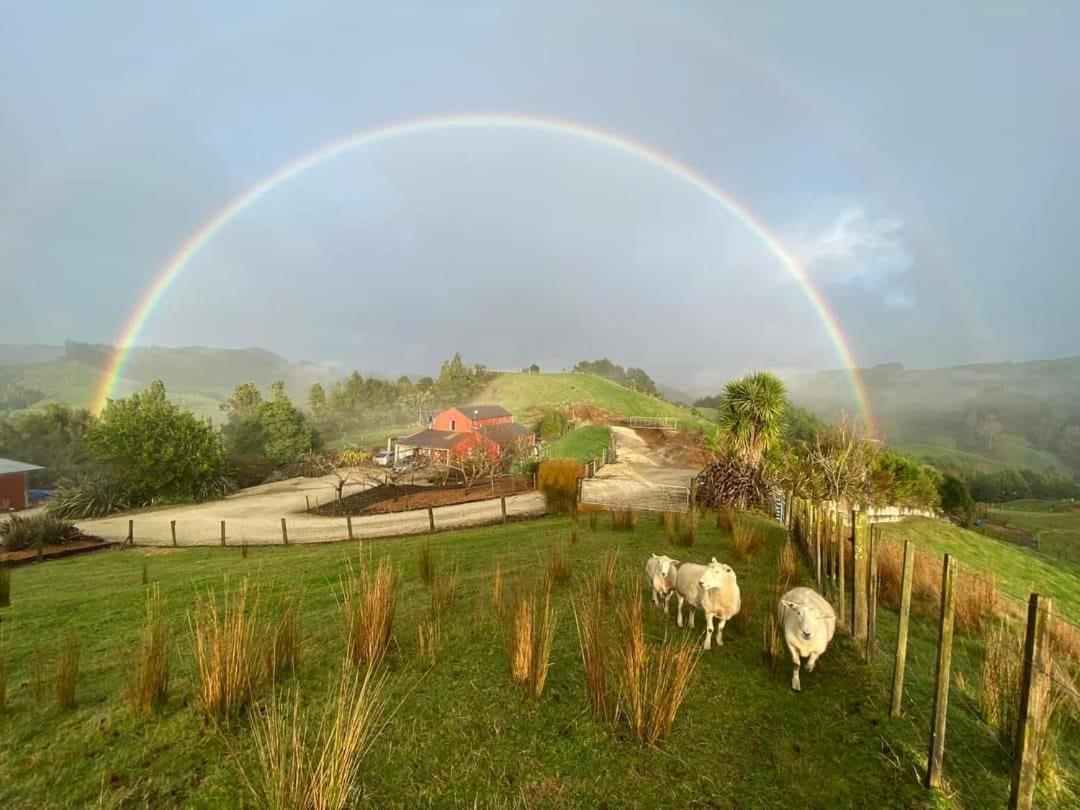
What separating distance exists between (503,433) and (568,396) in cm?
3339

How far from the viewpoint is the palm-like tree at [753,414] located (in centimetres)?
2114

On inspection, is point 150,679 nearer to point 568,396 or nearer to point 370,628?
point 370,628

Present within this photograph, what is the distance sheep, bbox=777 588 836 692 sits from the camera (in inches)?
167

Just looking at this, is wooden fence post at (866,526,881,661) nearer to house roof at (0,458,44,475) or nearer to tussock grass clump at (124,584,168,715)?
tussock grass clump at (124,584,168,715)

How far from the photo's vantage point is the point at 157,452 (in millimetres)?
30484

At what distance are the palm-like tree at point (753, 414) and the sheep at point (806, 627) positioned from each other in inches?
676

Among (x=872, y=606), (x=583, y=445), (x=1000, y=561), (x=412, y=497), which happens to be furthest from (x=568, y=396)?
(x=872, y=606)

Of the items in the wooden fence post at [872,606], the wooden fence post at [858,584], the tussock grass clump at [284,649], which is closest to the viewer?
the tussock grass clump at [284,649]

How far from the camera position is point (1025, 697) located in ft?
7.76

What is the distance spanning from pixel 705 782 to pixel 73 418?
225 feet

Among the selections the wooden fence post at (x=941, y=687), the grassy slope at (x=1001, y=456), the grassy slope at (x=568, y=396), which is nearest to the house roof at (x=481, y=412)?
the grassy slope at (x=568, y=396)

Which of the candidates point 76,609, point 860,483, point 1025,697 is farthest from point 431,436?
point 1025,697

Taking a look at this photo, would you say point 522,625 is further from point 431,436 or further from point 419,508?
point 431,436

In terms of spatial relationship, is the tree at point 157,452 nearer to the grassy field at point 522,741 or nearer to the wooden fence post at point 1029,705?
the grassy field at point 522,741
